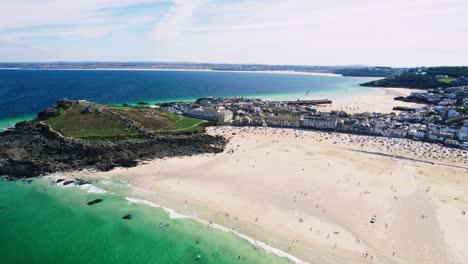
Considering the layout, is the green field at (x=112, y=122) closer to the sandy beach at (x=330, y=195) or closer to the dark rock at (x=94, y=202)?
the sandy beach at (x=330, y=195)

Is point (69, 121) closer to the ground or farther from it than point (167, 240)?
farther from it

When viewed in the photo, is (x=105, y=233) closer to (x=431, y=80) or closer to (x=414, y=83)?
(x=431, y=80)

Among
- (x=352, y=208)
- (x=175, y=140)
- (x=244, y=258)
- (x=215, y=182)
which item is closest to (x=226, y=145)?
(x=175, y=140)

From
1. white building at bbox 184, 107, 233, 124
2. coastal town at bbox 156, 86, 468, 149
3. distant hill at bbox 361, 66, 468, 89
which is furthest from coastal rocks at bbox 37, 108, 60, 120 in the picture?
distant hill at bbox 361, 66, 468, 89

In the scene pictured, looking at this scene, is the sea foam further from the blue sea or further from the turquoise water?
the turquoise water

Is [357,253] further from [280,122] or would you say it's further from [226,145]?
[280,122]

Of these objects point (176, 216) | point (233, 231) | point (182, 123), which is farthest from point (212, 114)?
point (233, 231)

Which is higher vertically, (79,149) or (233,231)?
(79,149)
